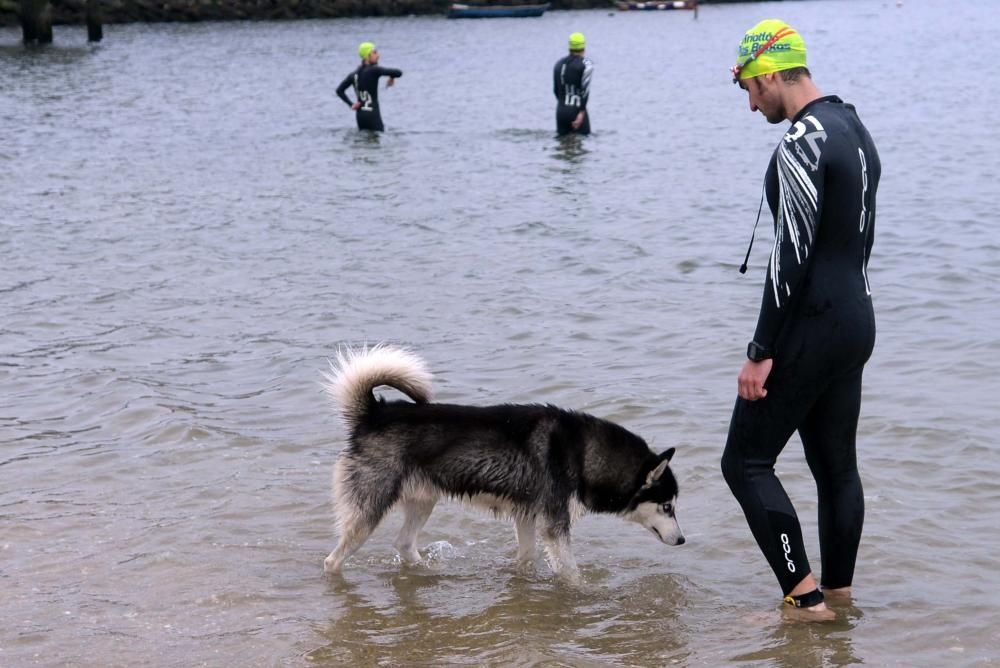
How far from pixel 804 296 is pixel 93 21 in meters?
44.8

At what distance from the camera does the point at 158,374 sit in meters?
8.61

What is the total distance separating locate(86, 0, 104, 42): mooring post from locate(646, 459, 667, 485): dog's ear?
43.5m

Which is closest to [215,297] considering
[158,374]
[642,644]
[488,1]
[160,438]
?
[158,374]

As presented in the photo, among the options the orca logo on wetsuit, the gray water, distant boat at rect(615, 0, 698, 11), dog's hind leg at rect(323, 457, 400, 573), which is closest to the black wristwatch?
the orca logo on wetsuit

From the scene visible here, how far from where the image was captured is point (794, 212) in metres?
4.26

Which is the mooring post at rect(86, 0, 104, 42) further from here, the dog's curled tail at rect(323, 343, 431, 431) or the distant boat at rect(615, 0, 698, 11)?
the distant boat at rect(615, 0, 698, 11)

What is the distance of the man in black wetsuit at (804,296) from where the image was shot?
4266 mm

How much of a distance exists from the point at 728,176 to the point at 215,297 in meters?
9.50

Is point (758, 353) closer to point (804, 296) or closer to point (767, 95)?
point (804, 296)

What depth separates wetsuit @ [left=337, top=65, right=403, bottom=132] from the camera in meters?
Result: 20.9

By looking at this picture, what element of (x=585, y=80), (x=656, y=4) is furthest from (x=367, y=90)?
(x=656, y=4)

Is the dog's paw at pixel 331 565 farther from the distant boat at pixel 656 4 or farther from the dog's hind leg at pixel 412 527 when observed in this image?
the distant boat at pixel 656 4

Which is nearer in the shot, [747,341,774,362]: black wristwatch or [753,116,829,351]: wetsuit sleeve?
[753,116,829,351]: wetsuit sleeve

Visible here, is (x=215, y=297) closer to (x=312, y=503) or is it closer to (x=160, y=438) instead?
(x=160, y=438)
